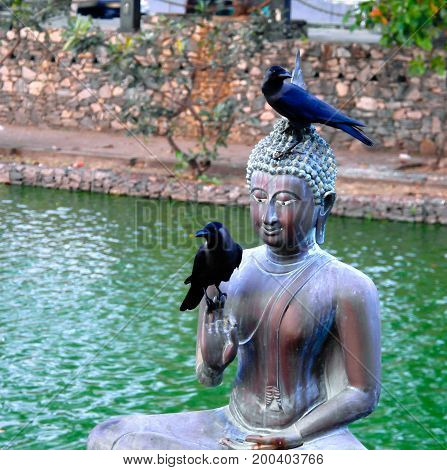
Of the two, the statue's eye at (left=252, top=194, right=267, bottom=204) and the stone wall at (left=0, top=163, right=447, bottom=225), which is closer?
the statue's eye at (left=252, top=194, right=267, bottom=204)

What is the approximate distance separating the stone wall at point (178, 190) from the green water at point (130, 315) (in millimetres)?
162

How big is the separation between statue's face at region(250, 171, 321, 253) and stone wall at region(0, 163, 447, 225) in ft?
23.8

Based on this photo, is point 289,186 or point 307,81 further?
point 307,81

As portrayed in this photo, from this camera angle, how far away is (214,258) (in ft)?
13.0

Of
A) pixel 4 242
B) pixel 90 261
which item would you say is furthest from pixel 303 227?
pixel 4 242

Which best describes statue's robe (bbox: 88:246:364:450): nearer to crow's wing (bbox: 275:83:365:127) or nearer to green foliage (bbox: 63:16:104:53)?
crow's wing (bbox: 275:83:365:127)

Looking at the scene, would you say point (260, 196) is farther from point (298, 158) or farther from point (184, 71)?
point (184, 71)

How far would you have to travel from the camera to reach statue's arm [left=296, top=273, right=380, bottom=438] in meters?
4.21

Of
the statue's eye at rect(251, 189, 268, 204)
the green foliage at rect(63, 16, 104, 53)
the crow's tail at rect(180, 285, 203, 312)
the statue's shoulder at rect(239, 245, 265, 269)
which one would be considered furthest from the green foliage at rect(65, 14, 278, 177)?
the crow's tail at rect(180, 285, 203, 312)

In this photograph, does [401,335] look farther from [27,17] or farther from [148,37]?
[27,17]

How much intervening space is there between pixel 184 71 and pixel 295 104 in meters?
12.0

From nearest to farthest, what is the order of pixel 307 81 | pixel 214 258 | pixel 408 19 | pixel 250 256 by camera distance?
pixel 214 258 → pixel 250 256 → pixel 408 19 → pixel 307 81

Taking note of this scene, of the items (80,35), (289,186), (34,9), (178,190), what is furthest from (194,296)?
(34,9)

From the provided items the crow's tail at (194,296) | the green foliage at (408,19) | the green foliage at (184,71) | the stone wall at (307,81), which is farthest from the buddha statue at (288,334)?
the stone wall at (307,81)
